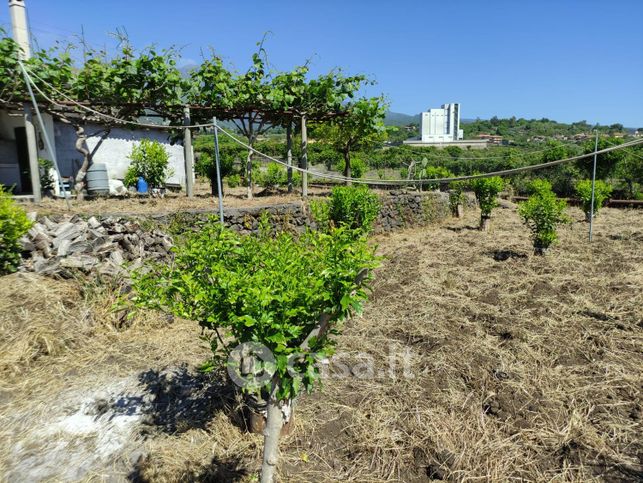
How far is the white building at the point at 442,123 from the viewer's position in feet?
183

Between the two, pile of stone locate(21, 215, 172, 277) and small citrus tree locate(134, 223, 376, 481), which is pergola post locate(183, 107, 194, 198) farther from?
small citrus tree locate(134, 223, 376, 481)

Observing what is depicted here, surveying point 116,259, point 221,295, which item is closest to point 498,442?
point 221,295

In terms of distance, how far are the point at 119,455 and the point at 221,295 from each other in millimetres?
1421

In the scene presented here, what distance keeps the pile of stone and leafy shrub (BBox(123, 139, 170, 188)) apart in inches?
153

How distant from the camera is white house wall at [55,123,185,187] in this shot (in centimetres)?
1073

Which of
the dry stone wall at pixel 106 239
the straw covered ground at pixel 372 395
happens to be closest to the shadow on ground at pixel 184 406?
the straw covered ground at pixel 372 395

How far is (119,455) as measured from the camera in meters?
2.59

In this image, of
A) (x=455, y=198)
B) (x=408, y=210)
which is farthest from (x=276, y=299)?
(x=455, y=198)

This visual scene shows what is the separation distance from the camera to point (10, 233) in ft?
14.9

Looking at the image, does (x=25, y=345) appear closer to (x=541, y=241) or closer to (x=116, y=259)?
(x=116, y=259)

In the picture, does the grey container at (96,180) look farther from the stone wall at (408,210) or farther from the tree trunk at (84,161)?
the stone wall at (408,210)

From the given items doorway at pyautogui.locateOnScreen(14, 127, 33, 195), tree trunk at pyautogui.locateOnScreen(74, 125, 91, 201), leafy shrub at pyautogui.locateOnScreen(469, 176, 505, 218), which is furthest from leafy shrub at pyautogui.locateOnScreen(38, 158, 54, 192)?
leafy shrub at pyautogui.locateOnScreen(469, 176, 505, 218)

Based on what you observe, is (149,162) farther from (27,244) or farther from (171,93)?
(27,244)

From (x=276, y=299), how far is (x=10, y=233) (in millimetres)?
4161
